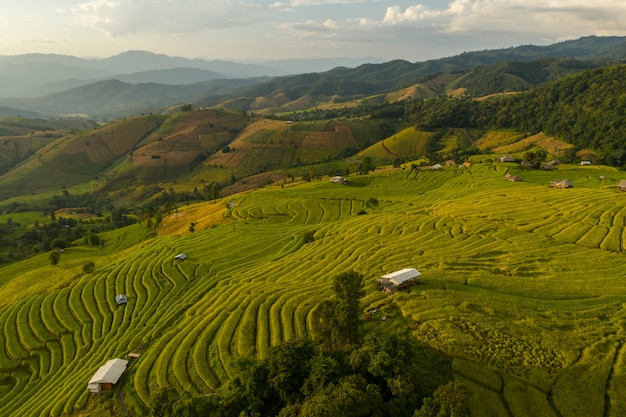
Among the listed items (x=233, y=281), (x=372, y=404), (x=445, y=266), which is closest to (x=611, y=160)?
(x=445, y=266)

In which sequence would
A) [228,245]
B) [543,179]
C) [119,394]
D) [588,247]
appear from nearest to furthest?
[119,394], [588,247], [228,245], [543,179]

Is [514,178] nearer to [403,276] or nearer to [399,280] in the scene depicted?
[403,276]

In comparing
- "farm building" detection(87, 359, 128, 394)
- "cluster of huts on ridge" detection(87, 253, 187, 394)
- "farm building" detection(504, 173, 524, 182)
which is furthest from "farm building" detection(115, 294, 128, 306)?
"farm building" detection(504, 173, 524, 182)

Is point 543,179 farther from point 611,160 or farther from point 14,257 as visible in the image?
point 14,257

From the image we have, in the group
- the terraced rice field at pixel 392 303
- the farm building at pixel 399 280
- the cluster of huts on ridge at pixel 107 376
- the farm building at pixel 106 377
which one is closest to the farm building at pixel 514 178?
the terraced rice field at pixel 392 303

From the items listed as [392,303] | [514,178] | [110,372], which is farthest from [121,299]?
[514,178]

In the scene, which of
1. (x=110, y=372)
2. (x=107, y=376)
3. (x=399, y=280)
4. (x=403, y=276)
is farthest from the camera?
(x=403, y=276)

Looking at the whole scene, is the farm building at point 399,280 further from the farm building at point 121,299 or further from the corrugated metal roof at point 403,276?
the farm building at point 121,299
